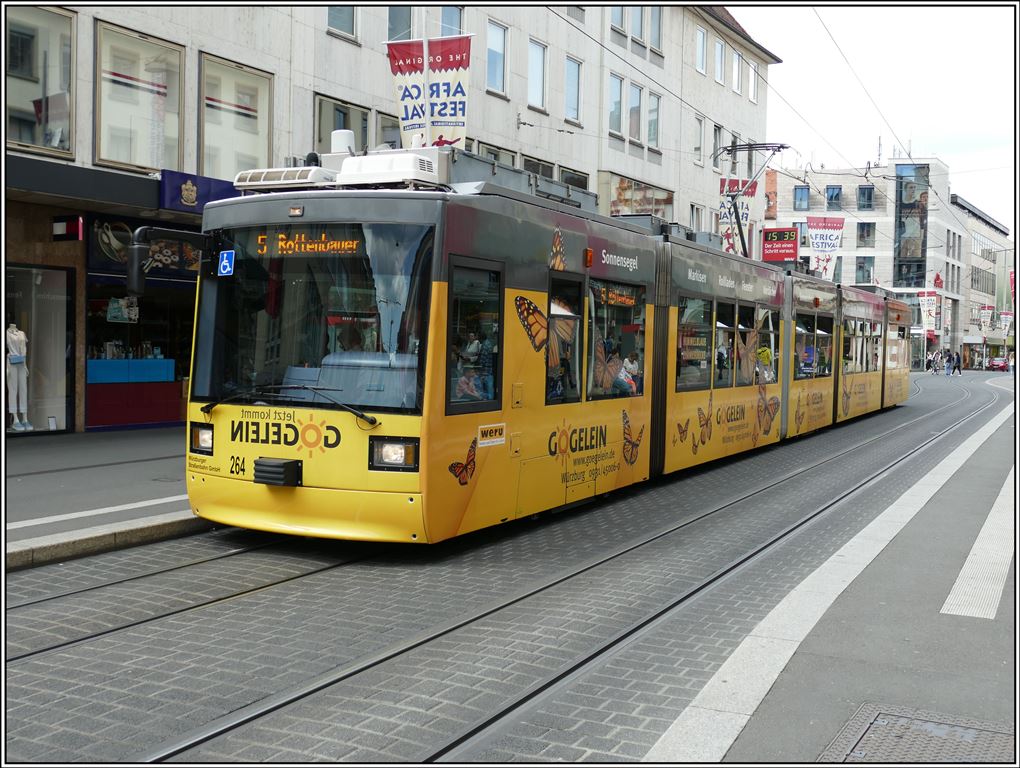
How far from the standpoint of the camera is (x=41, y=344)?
16109mm

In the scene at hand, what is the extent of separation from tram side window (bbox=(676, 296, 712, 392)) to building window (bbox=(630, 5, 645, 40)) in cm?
2110

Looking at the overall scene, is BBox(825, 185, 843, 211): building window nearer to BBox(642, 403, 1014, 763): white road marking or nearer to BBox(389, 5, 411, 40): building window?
BBox(389, 5, 411, 40): building window

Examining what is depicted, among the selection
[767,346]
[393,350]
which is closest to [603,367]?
[393,350]

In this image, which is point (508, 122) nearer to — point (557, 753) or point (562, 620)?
point (562, 620)

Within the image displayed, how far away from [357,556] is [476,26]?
18.9 meters

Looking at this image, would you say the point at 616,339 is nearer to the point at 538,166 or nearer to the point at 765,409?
the point at 765,409

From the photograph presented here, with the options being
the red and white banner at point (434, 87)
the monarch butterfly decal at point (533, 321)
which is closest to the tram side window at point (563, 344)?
the monarch butterfly decal at point (533, 321)

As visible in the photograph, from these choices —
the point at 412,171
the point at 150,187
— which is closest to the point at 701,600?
the point at 412,171

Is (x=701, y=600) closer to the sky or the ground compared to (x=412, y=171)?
closer to the ground

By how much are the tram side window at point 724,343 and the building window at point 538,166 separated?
12314 mm

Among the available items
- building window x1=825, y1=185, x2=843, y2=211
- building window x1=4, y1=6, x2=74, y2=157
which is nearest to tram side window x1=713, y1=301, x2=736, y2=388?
building window x1=4, y1=6, x2=74, y2=157

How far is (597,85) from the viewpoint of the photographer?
30.1m

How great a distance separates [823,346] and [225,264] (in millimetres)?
15030

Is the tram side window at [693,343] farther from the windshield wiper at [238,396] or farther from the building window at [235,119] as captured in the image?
the building window at [235,119]
